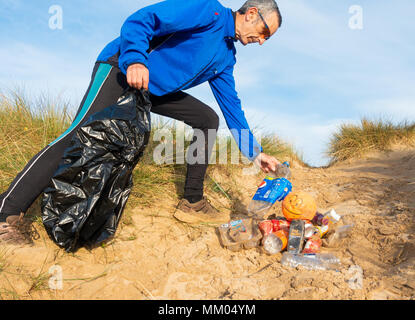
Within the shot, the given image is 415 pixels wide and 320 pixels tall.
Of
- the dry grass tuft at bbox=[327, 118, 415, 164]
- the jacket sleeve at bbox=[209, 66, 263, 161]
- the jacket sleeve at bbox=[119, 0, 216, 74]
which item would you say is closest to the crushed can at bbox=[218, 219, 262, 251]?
the jacket sleeve at bbox=[209, 66, 263, 161]

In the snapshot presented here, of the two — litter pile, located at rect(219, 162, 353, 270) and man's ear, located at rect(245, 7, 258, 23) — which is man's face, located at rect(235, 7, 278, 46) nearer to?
man's ear, located at rect(245, 7, 258, 23)

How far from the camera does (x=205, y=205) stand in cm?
336

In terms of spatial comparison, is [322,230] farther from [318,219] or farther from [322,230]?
[318,219]

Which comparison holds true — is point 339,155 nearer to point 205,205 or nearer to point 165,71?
point 205,205

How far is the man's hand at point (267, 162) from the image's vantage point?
315cm

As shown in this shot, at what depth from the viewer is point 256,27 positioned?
2752mm

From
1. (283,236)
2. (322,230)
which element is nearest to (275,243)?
(283,236)

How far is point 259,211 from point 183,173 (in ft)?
3.82

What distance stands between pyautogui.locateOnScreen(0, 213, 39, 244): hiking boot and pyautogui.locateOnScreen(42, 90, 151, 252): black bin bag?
245 millimetres

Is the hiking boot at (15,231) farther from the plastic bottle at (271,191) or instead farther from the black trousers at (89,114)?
the plastic bottle at (271,191)

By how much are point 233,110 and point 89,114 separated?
145 centimetres

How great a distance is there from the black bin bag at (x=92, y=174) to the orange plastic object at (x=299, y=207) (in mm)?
1349
